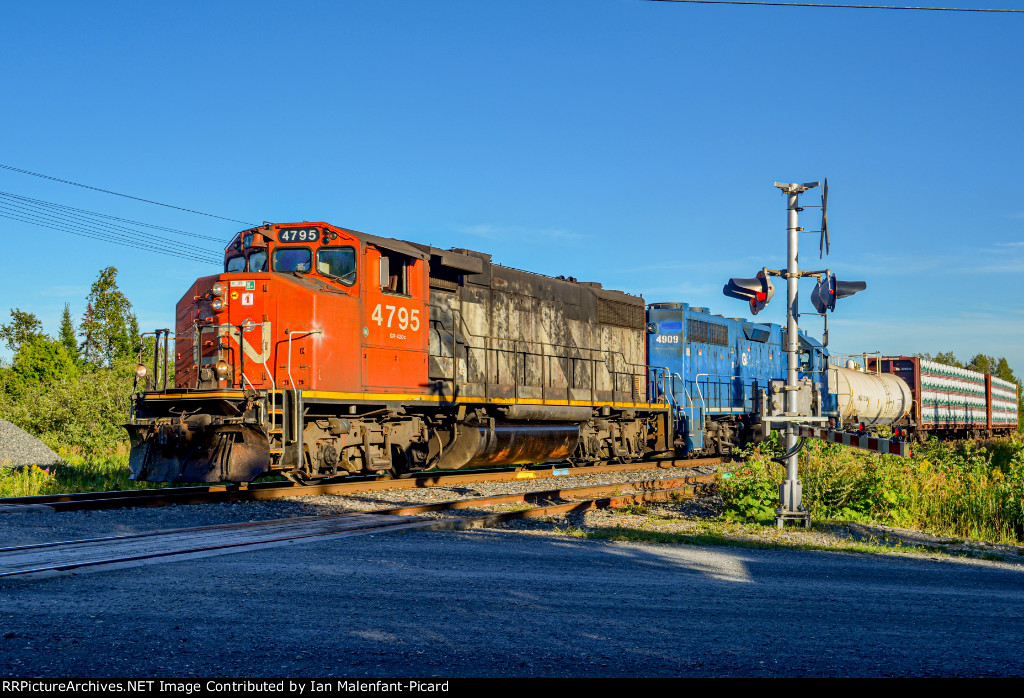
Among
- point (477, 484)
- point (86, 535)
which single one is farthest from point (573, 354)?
point (86, 535)

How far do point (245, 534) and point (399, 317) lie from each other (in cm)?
532

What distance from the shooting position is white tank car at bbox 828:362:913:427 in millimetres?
26219

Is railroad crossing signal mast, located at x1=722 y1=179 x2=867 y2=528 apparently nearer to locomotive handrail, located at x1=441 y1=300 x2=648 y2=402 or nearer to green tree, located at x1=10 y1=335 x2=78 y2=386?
locomotive handrail, located at x1=441 y1=300 x2=648 y2=402

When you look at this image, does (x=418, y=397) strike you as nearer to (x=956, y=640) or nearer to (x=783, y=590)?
(x=783, y=590)

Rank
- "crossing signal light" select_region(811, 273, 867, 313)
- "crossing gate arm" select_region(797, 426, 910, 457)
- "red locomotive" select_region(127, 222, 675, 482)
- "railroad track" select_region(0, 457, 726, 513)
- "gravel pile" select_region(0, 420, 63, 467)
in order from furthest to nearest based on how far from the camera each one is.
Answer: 1. "gravel pile" select_region(0, 420, 63, 467)
2. "red locomotive" select_region(127, 222, 675, 482)
3. "railroad track" select_region(0, 457, 726, 513)
4. "crossing signal light" select_region(811, 273, 867, 313)
5. "crossing gate arm" select_region(797, 426, 910, 457)

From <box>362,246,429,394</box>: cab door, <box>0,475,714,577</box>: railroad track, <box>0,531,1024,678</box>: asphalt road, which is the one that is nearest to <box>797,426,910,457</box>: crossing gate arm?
<box>0,531,1024,678</box>: asphalt road

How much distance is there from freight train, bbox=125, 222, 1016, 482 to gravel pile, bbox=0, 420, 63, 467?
16.7 ft

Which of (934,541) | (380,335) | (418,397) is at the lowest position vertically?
(934,541)

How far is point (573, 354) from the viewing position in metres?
17.9

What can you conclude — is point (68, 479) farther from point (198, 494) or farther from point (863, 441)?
point (863, 441)

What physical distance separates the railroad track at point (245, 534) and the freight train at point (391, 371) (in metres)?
2.06

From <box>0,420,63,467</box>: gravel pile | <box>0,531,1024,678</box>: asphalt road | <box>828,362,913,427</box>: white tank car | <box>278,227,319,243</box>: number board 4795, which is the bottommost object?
<box>0,531,1024,678</box>: asphalt road

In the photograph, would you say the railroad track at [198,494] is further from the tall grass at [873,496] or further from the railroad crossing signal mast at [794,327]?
the railroad crossing signal mast at [794,327]
